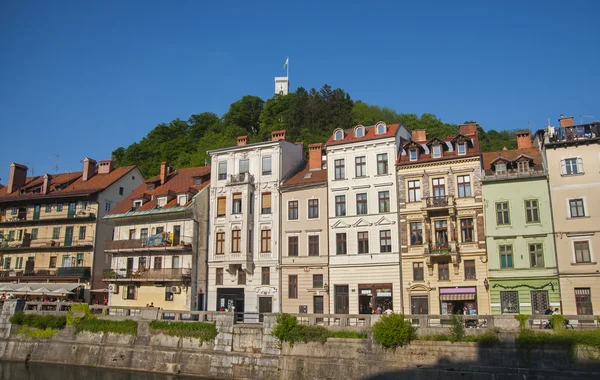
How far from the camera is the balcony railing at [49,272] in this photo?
5016 centimetres

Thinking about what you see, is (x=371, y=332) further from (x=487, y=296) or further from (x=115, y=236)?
(x=115, y=236)

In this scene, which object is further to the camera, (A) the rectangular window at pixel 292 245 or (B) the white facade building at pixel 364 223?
(A) the rectangular window at pixel 292 245

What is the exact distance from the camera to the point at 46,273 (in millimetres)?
51688

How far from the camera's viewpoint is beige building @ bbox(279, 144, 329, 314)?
41.1 metres

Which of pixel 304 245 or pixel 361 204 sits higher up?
pixel 361 204

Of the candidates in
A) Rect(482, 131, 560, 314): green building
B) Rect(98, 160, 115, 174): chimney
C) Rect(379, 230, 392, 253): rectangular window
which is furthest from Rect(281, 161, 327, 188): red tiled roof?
Rect(98, 160, 115, 174): chimney

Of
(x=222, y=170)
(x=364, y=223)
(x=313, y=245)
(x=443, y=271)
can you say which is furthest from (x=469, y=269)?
(x=222, y=170)

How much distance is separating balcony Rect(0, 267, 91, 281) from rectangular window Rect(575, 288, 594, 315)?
135ft

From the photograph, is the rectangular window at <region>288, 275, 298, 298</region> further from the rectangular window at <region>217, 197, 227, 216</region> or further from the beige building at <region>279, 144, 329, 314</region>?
the rectangular window at <region>217, 197, 227, 216</region>

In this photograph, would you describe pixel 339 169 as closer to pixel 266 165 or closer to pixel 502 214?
pixel 266 165

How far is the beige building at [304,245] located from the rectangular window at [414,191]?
6845mm

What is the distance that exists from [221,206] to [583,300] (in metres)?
28.2

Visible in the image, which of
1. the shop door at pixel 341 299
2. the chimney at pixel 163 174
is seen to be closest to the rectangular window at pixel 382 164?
the shop door at pixel 341 299

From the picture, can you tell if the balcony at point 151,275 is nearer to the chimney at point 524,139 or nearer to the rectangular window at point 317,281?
the rectangular window at point 317,281
